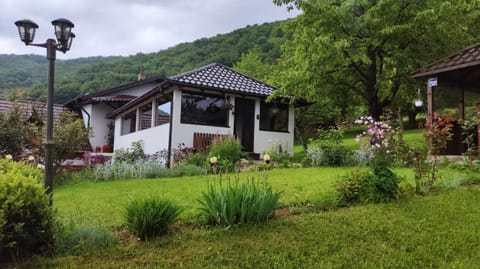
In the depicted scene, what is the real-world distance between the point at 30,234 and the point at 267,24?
30298mm

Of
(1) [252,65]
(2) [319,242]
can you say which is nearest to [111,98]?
(1) [252,65]

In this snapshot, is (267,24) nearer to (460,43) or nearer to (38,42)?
(460,43)

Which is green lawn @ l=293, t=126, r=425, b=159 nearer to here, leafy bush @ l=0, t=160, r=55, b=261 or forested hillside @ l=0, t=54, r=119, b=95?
leafy bush @ l=0, t=160, r=55, b=261

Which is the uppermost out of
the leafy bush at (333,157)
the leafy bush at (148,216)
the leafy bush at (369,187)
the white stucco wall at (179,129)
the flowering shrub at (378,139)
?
the white stucco wall at (179,129)

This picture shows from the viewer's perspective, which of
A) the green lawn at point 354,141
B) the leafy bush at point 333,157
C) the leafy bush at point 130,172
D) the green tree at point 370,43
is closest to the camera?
the leafy bush at point 130,172

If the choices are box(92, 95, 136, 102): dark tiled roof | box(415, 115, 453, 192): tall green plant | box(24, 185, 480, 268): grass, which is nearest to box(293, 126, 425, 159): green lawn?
box(415, 115, 453, 192): tall green plant

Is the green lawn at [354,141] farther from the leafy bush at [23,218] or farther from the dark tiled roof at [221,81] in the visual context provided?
the leafy bush at [23,218]

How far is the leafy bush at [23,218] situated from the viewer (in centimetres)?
287

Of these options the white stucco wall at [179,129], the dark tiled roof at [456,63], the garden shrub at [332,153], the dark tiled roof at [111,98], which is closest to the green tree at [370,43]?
the dark tiled roof at [456,63]

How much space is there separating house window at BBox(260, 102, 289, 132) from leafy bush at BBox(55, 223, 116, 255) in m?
10.9

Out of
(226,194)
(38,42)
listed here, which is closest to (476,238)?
(226,194)

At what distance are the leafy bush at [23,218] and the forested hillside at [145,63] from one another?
2129 centimetres

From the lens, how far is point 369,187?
475 cm

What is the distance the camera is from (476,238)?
11.5ft
